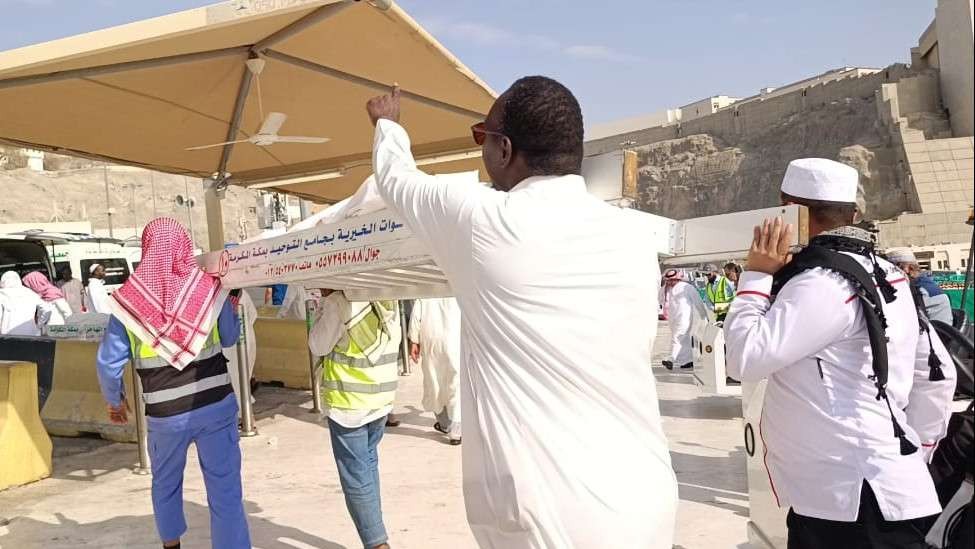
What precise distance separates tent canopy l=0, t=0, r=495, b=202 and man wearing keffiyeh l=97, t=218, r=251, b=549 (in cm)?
157

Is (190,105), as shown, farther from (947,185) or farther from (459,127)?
(947,185)

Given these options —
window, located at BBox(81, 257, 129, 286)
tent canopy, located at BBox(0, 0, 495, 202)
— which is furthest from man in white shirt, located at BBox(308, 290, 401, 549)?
window, located at BBox(81, 257, 129, 286)

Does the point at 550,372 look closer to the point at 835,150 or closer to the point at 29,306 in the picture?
the point at 29,306

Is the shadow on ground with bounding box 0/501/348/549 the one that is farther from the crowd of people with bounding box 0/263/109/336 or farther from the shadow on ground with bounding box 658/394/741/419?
the shadow on ground with bounding box 658/394/741/419

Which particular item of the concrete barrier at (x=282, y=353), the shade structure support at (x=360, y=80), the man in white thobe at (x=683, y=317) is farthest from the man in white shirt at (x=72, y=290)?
the man in white thobe at (x=683, y=317)

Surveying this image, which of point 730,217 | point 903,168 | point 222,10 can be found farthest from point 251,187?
point 903,168

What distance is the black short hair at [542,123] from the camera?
1.84 m

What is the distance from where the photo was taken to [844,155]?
50.4 meters

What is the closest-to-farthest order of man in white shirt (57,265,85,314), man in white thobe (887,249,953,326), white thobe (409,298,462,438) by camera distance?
man in white thobe (887,249,953,326) → white thobe (409,298,462,438) → man in white shirt (57,265,85,314)

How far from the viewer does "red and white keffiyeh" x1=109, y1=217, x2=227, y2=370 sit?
3934mm

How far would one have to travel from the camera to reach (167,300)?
3936mm

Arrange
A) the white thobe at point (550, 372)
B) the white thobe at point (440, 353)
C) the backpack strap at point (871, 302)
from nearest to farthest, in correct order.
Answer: the white thobe at point (550, 372) → the backpack strap at point (871, 302) → the white thobe at point (440, 353)

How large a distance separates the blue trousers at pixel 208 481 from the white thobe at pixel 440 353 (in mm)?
3603

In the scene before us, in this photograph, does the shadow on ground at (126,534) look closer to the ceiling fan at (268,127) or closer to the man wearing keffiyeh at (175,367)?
the man wearing keffiyeh at (175,367)
